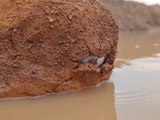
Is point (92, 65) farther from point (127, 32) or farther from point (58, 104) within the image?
point (127, 32)

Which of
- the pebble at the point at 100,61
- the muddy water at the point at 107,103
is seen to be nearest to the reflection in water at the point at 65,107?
the muddy water at the point at 107,103

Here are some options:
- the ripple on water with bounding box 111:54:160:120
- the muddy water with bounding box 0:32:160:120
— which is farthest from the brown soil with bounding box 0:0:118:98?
the ripple on water with bounding box 111:54:160:120

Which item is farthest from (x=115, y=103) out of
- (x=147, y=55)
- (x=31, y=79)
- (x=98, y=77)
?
(x=147, y=55)

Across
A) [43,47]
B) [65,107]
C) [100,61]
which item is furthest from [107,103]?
[43,47]

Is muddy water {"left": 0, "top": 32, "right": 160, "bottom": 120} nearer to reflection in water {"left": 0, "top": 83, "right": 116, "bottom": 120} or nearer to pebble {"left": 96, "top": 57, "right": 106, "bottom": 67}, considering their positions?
reflection in water {"left": 0, "top": 83, "right": 116, "bottom": 120}

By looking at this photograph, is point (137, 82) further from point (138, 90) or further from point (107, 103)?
point (107, 103)

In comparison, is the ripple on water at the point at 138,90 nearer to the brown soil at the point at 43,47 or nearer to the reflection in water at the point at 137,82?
the reflection in water at the point at 137,82
